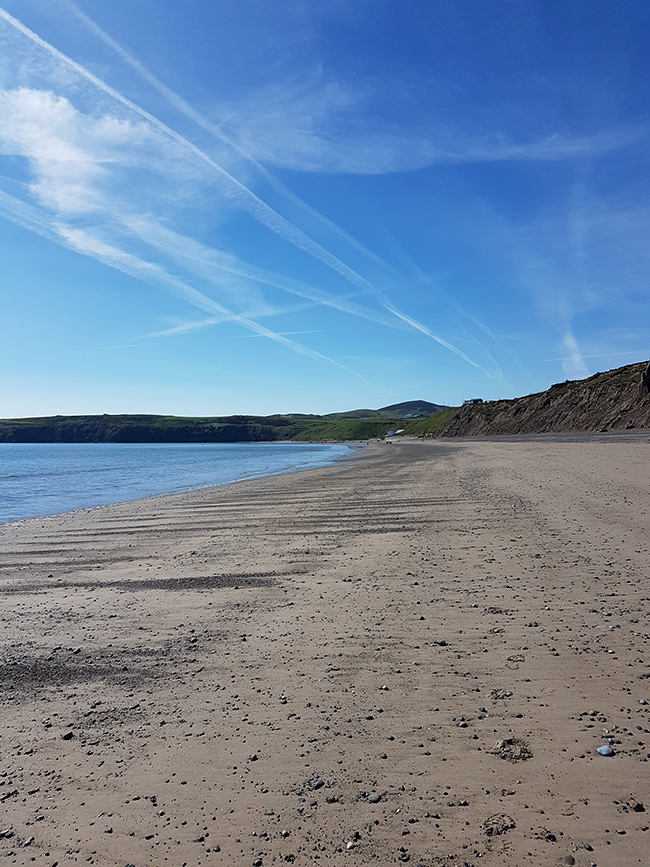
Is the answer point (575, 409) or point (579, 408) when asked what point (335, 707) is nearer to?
point (579, 408)

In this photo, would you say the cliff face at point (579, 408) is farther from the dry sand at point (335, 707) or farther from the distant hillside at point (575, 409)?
the dry sand at point (335, 707)

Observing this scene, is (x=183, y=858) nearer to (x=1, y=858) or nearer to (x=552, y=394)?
(x=1, y=858)

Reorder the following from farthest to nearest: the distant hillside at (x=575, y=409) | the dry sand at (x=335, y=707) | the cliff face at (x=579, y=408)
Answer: the distant hillside at (x=575, y=409) < the cliff face at (x=579, y=408) < the dry sand at (x=335, y=707)

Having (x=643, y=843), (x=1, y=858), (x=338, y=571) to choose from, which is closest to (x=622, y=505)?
(x=338, y=571)

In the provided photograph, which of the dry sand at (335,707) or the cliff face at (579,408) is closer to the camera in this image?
the dry sand at (335,707)

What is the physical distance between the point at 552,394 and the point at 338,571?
93.0 metres

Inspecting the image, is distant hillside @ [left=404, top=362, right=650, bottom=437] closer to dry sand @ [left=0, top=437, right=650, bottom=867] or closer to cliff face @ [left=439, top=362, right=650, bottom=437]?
cliff face @ [left=439, top=362, right=650, bottom=437]

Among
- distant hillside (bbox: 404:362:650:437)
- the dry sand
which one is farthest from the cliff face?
the dry sand

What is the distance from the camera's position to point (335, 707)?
4.90m

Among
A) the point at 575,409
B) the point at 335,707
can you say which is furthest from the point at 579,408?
the point at 335,707

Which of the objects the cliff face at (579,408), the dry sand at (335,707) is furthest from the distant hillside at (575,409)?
the dry sand at (335,707)

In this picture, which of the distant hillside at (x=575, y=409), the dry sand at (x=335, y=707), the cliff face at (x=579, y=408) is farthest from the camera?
the distant hillside at (x=575, y=409)

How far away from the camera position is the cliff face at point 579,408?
69438mm

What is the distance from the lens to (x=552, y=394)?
92875 mm
